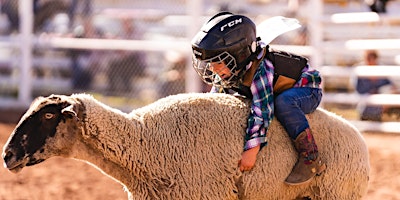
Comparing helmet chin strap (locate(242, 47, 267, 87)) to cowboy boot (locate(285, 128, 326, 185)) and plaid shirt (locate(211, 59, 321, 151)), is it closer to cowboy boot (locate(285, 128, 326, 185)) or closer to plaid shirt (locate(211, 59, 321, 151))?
plaid shirt (locate(211, 59, 321, 151))

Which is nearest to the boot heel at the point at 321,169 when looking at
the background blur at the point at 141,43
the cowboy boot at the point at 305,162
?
the cowboy boot at the point at 305,162

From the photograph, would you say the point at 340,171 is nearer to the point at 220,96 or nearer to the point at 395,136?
the point at 220,96

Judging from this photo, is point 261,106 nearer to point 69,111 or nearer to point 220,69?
point 220,69

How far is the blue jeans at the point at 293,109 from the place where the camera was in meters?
5.13

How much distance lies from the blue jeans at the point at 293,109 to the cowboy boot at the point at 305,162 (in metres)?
0.05

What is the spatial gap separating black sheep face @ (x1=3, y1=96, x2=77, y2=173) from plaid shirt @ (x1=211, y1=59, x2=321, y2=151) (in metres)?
1.04

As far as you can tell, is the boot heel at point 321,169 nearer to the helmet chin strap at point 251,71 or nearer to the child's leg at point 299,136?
the child's leg at point 299,136

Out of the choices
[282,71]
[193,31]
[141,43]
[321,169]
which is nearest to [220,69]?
[282,71]

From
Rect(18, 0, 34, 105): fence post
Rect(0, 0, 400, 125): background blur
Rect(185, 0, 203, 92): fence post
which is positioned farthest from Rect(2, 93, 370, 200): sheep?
Rect(18, 0, 34, 105): fence post

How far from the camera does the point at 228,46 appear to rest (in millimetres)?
5043

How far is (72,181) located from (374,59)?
5.64 m

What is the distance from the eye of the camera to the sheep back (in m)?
4.88

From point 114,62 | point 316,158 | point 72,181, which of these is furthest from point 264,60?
point 114,62

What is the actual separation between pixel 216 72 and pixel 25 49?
10.0m
